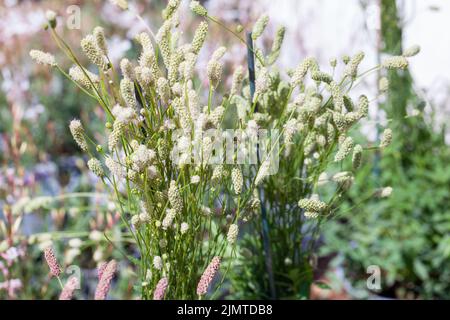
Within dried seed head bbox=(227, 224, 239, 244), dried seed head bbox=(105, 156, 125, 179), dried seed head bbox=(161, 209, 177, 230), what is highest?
dried seed head bbox=(105, 156, 125, 179)

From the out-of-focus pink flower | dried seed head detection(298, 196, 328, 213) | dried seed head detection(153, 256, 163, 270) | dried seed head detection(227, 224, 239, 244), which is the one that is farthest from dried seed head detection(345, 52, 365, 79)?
the out-of-focus pink flower

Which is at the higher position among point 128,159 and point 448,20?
point 448,20

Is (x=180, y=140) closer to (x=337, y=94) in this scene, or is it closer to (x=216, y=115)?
(x=216, y=115)

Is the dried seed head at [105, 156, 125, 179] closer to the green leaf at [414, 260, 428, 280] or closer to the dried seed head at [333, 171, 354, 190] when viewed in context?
the dried seed head at [333, 171, 354, 190]

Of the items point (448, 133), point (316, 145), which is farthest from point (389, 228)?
point (316, 145)

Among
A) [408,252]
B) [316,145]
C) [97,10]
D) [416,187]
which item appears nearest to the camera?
[316,145]

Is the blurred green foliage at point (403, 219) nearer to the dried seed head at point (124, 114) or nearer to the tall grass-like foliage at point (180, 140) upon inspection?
the tall grass-like foliage at point (180, 140)

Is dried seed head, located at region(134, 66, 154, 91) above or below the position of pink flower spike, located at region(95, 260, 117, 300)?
above

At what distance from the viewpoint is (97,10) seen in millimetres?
4309

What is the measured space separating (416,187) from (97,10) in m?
3.05

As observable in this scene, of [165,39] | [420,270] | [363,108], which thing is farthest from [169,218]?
[420,270]

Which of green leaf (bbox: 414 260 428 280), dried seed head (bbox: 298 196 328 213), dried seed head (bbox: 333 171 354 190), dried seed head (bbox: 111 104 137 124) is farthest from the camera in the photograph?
green leaf (bbox: 414 260 428 280)

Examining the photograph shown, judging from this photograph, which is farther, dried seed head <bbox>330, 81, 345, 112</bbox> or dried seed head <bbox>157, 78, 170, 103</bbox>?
dried seed head <bbox>330, 81, 345, 112</bbox>

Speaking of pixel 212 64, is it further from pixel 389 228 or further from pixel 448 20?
pixel 448 20
